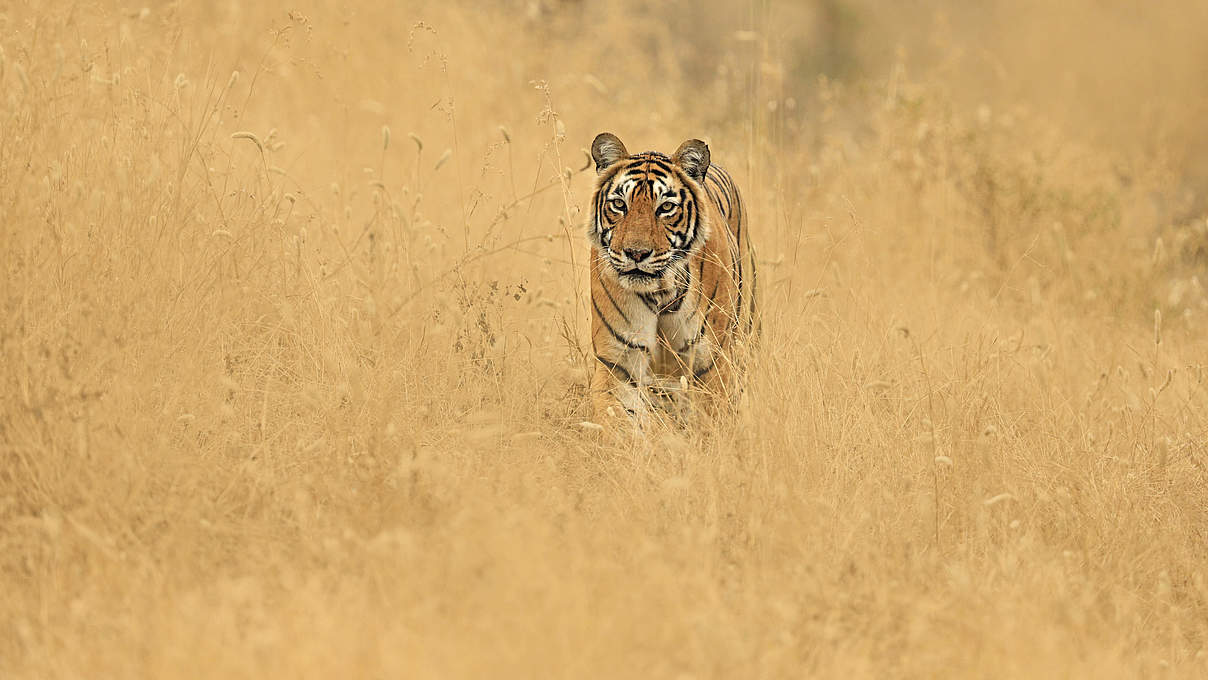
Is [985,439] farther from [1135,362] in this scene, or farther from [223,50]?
[223,50]

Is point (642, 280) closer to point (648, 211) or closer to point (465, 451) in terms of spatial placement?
point (648, 211)

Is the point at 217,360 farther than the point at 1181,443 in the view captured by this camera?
No

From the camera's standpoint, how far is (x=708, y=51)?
57.3ft

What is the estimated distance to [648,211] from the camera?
5.04 meters

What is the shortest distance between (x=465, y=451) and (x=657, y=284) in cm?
117

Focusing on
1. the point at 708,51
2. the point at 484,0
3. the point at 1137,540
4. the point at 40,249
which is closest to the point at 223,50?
the point at 484,0

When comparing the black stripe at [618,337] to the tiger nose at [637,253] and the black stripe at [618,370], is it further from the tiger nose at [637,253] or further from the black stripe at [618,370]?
the tiger nose at [637,253]

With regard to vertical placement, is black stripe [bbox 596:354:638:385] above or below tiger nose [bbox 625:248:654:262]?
below

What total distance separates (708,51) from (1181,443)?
13066 mm

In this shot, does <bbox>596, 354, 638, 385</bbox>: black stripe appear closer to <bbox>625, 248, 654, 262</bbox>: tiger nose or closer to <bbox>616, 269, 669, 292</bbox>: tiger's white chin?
<bbox>616, 269, 669, 292</bbox>: tiger's white chin

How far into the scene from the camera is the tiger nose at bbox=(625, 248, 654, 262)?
4.91 meters

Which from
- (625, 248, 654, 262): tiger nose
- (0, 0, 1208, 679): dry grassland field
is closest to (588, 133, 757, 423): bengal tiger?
(625, 248, 654, 262): tiger nose

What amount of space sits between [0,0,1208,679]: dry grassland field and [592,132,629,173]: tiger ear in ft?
0.62

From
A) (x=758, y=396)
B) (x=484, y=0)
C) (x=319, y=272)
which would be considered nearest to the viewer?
(x=758, y=396)
